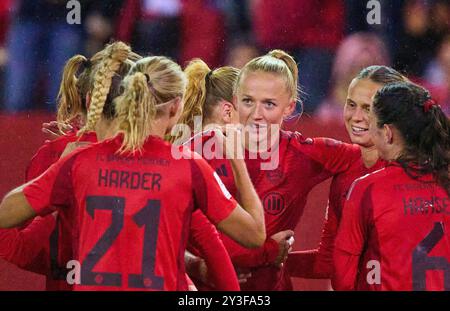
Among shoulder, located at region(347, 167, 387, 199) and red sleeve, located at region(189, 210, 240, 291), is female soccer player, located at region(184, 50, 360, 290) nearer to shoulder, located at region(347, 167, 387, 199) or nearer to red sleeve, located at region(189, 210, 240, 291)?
red sleeve, located at region(189, 210, 240, 291)

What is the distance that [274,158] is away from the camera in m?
3.12

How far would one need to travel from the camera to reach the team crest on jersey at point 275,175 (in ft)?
10.2

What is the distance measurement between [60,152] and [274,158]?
754 mm

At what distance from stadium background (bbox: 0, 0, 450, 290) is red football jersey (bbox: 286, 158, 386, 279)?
0.70 m

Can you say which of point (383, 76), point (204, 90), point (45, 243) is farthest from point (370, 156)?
point (45, 243)

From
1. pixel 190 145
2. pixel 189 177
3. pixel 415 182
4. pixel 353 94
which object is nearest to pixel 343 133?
pixel 353 94

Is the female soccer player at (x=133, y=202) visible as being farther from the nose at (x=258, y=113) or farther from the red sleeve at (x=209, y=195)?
the nose at (x=258, y=113)

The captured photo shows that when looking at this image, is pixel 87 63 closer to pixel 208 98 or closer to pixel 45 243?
pixel 208 98

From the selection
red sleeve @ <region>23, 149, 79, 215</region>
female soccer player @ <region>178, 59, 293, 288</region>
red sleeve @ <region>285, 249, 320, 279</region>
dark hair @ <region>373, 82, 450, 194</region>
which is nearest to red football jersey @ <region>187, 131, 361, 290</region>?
red sleeve @ <region>285, 249, 320, 279</region>

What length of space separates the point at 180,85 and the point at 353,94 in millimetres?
889

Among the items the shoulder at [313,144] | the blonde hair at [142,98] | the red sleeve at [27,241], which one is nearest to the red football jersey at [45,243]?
the red sleeve at [27,241]

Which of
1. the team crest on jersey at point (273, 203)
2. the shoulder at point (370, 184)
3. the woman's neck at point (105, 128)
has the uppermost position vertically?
the woman's neck at point (105, 128)

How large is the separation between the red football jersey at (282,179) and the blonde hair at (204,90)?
0.25m

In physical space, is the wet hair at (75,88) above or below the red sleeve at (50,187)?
above
